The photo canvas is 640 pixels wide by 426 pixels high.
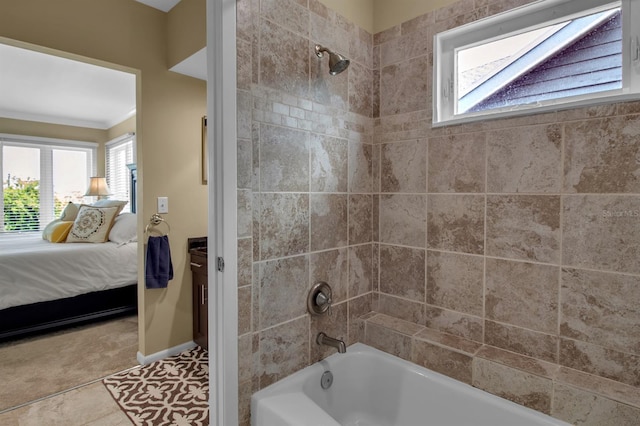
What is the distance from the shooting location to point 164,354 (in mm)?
2637

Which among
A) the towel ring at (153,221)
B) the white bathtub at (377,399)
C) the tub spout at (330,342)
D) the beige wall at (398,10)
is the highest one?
the beige wall at (398,10)

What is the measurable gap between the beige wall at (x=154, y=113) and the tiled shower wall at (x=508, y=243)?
1607mm

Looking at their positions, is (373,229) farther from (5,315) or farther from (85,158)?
(85,158)

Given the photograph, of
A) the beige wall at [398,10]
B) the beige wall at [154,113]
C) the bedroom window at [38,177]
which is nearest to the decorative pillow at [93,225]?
the beige wall at [154,113]

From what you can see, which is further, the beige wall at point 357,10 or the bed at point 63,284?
the bed at point 63,284

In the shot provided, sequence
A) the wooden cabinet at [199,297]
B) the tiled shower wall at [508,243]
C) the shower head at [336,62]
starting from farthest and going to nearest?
the wooden cabinet at [199,297], the shower head at [336,62], the tiled shower wall at [508,243]

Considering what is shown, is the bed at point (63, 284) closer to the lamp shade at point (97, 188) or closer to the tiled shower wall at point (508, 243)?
the lamp shade at point (97, 188)

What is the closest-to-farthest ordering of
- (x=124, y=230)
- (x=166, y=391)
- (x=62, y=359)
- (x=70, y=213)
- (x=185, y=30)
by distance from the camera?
(x=166, y=391), (x=185, y=30), (x=62, y=359), (x=124, y=230), (x=70, y=213)

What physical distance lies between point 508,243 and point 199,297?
88.9 inches

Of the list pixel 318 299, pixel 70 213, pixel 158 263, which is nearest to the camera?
pixel 318 299

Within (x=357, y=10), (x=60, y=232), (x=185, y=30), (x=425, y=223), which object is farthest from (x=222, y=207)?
(x=60, y=232)

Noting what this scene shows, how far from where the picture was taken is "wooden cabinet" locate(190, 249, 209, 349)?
262cm

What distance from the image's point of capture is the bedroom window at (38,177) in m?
5.02

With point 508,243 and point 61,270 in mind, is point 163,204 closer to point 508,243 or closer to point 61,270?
point 61,270
